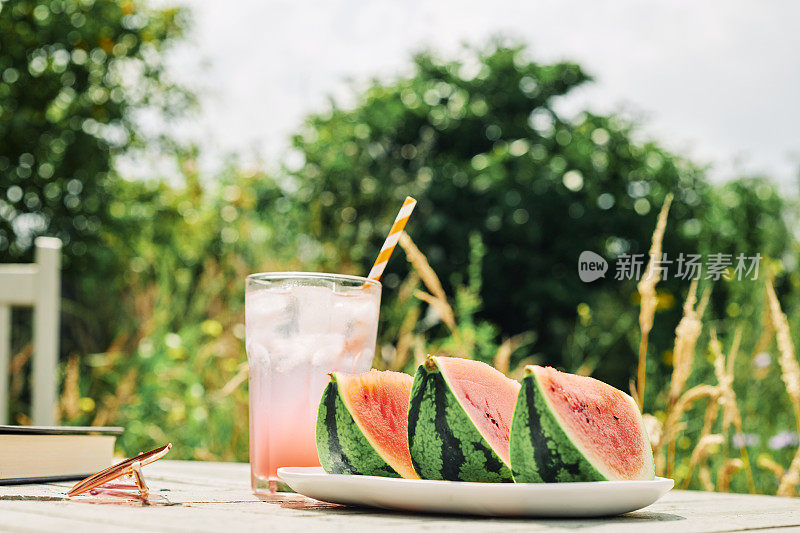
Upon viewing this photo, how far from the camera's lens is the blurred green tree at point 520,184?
500 inches

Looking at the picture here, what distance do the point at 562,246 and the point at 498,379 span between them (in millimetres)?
12333

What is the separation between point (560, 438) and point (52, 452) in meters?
0.75

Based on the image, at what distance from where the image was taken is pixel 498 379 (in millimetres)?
1119

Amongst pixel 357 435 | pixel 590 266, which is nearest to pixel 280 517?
pixel 357 435

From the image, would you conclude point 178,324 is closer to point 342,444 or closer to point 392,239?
point 392,239

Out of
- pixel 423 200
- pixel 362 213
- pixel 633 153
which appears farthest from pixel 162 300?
pixel 633 153

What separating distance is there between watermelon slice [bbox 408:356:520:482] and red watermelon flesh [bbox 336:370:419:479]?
7 cm

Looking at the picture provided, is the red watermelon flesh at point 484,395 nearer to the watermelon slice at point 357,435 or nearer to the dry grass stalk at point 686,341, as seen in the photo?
the watermelon slice at point 357,435

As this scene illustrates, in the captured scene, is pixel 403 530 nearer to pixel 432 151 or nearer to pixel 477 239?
→ pixel 477 239

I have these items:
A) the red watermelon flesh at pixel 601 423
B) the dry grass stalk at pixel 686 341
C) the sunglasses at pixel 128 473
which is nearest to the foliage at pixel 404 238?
the dry grass stalk at pixel 686 341

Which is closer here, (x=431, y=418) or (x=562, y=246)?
(x=431, y=418)

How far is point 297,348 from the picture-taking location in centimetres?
131

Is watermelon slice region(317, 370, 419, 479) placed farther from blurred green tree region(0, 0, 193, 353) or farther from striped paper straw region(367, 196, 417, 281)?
blurred green tree region(0, 0, 193, 353)

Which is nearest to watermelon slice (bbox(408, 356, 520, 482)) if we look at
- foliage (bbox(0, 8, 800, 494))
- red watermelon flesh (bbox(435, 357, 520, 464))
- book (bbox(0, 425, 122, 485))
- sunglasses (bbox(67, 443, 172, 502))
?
red watermelon flesh (bbox(435, 357, 520, 464))
